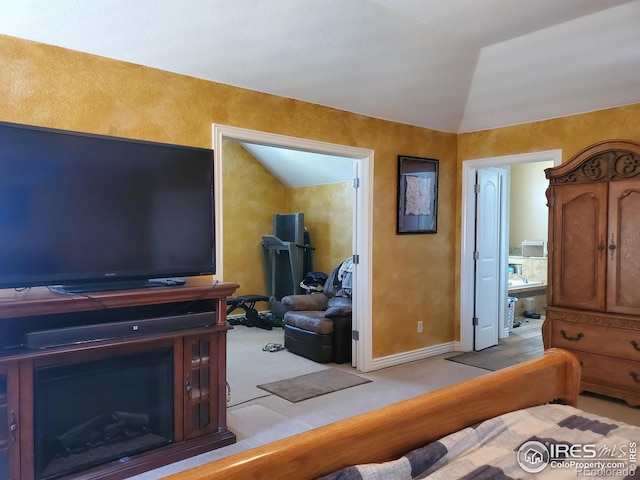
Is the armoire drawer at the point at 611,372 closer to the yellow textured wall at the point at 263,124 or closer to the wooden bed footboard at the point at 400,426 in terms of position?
the yellow textured wall at the point at 263,124

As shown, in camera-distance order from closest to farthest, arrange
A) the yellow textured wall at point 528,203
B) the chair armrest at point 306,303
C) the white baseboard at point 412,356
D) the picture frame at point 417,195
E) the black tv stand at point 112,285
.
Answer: the black tv stand at point 112,285
the white baseboard at point 412,356
the picture frame at point 417,195
the chair armrest at point 306,303
the yellow textured wall at point 528,203

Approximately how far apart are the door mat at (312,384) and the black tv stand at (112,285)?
144cm

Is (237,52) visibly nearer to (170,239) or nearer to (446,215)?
(170,239)

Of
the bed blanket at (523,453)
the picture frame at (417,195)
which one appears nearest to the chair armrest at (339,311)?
the picture frame at (417,195)

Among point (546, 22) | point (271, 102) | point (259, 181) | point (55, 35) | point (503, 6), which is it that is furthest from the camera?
point (259, 181)

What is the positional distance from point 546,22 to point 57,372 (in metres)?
3.62

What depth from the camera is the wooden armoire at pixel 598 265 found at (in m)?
3.49

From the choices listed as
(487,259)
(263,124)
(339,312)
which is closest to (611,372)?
(487,259)

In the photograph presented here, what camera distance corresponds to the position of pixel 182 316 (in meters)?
2.64

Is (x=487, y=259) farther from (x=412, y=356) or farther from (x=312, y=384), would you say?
(x=312, y=384)

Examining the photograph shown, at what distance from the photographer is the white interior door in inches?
199

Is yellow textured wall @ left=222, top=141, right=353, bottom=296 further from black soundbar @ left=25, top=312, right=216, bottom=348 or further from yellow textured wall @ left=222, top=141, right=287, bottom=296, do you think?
black soundbar @ left=25, top=312, right=216, bottom=348

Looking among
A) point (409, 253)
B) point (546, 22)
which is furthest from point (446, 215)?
point (546, 22)

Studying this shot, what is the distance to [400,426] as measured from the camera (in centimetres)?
134
